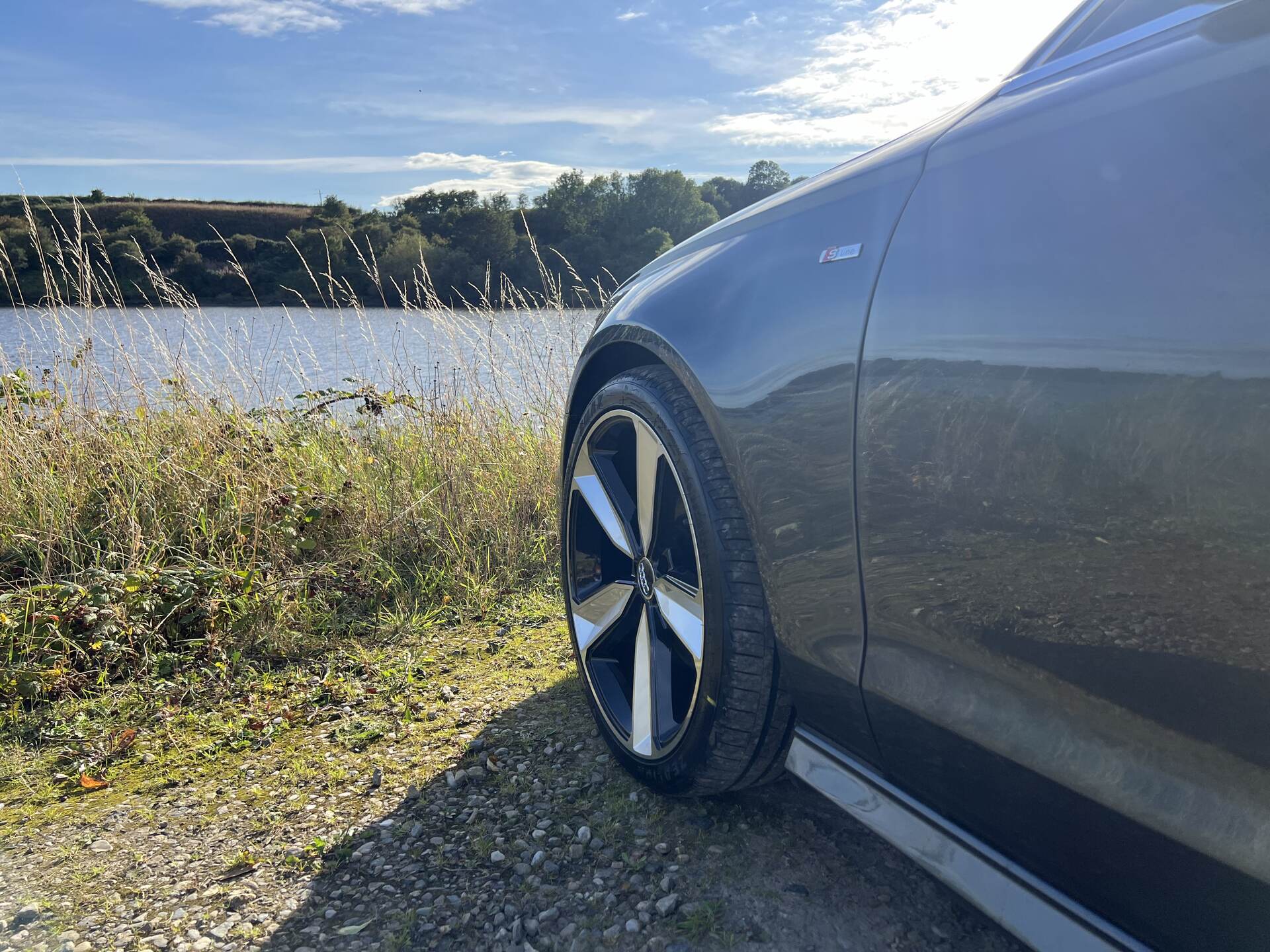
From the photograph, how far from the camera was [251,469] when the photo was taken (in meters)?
3.68

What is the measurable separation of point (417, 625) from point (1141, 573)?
2666mm

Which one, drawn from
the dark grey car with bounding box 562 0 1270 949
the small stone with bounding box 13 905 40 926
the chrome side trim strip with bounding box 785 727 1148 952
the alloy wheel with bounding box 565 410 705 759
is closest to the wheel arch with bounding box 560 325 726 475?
the dark grey car with bounding box 562 0 1270 949

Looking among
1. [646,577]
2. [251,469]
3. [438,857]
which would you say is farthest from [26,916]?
[251,469]

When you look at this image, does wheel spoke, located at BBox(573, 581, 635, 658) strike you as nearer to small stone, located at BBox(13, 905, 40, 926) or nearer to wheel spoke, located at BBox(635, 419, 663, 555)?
wheel spoke, located at BBox(635, 419, 663, 555)

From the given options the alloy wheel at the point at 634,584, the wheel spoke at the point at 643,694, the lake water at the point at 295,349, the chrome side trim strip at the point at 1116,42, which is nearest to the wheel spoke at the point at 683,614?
the alloy wheel at the point at 634,584

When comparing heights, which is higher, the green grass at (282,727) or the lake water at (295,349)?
the lake water at (295,349)

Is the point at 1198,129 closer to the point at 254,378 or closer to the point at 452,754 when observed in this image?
the point at 452,754

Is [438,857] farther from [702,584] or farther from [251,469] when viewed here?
[251,469]

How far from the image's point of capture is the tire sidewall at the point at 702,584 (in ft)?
5.27

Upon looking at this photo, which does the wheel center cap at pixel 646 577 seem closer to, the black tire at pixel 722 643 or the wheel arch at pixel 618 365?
the black tire at pixel 722 643

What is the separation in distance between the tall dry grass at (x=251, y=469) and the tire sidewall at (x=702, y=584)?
5.32 feet

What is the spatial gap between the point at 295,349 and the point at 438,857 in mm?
3529

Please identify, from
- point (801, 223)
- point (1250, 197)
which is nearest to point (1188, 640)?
point (1250, 197)

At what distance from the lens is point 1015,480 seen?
1.03m
